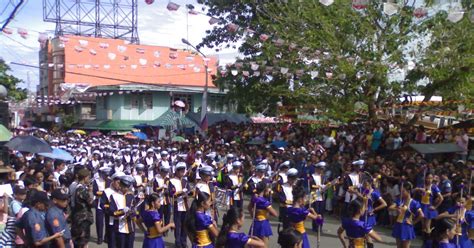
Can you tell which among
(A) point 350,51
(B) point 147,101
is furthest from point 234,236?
(B) point 147,101

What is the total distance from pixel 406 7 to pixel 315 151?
5535 millimetres

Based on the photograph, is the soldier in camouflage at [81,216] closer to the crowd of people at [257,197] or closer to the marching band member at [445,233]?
the crowd of people at [257,197]

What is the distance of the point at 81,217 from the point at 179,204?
300 cm

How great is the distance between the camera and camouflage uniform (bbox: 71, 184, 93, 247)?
8516 millimetres

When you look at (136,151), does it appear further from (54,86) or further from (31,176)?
(54,86)

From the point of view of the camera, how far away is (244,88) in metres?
24.4

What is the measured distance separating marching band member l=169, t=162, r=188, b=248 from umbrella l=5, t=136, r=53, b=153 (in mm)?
4076

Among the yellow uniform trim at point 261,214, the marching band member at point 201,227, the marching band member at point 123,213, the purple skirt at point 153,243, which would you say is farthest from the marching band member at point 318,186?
the marching band member at point 201,227

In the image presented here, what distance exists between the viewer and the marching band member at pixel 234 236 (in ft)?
21.2

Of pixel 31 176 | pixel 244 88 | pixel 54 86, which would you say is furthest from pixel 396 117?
pixel 54 86

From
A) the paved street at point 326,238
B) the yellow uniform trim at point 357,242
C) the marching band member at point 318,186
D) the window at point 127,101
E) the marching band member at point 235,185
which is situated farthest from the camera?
the window at point 127,101

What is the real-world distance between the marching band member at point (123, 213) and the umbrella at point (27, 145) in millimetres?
4888

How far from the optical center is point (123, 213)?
930 centimetres

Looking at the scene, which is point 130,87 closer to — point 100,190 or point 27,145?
point 27,145
